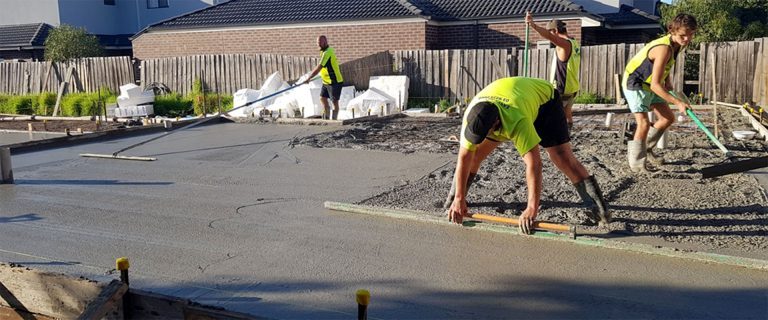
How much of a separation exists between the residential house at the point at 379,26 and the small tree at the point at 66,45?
285 centimetres

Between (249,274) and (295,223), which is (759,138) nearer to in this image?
(295,223)

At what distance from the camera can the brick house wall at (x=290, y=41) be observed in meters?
19.2

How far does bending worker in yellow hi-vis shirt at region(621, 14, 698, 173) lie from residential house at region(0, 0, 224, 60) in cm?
2688

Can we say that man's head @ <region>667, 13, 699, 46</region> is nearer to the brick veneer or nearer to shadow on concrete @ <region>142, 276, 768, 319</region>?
shadow on concrete @ <region>142, 276, 768, 319</region>

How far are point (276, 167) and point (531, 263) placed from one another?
14.3 ft

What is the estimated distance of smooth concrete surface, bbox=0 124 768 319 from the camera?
384 centimetres

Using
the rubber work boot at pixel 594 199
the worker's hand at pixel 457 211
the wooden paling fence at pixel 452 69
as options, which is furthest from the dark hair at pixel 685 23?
the wooden paling fence at pixel 452 69

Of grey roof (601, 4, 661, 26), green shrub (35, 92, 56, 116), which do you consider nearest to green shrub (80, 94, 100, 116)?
green shrub (35, 92, 56, 116)

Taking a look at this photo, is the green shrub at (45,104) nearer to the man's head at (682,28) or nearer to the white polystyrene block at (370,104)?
the white polystyrene block at (370,104)

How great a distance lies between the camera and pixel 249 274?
4418 millimetres

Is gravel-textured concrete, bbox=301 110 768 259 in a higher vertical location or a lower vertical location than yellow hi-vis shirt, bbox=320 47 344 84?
lower

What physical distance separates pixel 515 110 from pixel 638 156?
112 inches

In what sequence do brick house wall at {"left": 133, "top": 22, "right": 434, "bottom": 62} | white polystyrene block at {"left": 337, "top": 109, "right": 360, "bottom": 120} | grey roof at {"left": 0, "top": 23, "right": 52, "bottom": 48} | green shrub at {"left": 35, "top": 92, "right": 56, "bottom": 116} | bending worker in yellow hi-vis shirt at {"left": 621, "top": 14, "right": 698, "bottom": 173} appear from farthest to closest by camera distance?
grey roof at {"left": 0, "top": 23, "right": 52, "bottom": 48}, green shrub at {"left": 35, "top": 92, "right": 56, "bottom": 116}, brick house wall at {"left": 133, "top": 22, "right": 434, "bottom": 62}, white polystyrene block at {"left": 337, "top": 109, "right": 360, "bottom": 120}, bending worker in yellow hi-vis shirt at {"left": 621, "top": 14, "right": 698, "bottom": 173}

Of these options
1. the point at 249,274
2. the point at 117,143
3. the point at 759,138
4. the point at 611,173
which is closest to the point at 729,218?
the point at 611,173
